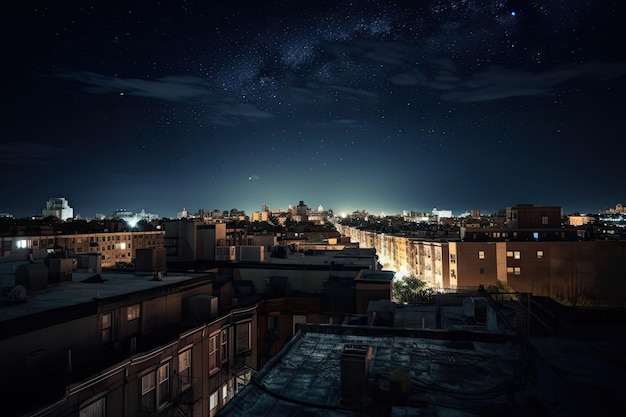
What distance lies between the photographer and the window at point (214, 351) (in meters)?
19.7

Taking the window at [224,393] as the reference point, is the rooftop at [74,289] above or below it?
above

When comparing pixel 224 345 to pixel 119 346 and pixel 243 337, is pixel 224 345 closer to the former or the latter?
pixel 243 337

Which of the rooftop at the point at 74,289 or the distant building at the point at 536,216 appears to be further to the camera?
the distant building at the point at 536,216

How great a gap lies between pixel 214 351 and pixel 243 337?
3.06m

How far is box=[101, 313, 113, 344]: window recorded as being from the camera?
1487cm

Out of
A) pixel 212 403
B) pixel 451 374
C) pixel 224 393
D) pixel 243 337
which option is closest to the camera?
pixel 451 374

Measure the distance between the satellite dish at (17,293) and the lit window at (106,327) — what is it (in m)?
2.80

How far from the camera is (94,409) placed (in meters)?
12.5

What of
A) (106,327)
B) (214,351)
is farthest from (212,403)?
(106,327)

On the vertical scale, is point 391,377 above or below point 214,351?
above

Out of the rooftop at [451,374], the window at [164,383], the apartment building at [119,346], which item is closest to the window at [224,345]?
the apartment building at [119,346]

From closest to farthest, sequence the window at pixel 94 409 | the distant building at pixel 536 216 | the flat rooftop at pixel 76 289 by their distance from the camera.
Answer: the window at pixel 94 409 < the flat rooftop at pixel 76 289 < the distant building at pixel 536 216

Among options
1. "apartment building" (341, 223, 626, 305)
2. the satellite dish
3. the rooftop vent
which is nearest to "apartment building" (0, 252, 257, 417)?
the satellite dish

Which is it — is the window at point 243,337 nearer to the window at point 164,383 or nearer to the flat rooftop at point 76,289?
the flat rooftop at point 76,289
